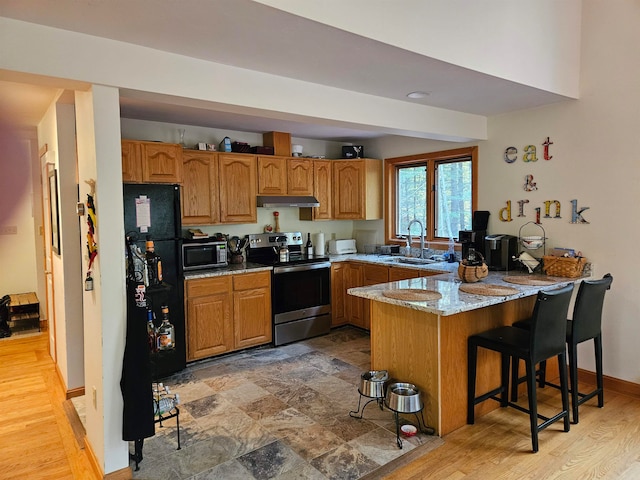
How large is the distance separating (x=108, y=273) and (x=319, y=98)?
69.9 inches

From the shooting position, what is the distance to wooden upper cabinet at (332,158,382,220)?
17.3 ft

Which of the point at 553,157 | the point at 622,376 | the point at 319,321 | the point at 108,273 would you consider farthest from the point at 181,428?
the point at 553,157

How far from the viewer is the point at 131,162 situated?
12.0ft

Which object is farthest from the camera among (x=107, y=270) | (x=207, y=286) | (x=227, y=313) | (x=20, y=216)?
(x=20, y=216)

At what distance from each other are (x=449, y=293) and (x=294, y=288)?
6.76 feet

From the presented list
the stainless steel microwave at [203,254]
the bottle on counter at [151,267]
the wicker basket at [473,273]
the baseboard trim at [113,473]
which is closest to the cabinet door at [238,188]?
the stainless steel microwave at [203,254]

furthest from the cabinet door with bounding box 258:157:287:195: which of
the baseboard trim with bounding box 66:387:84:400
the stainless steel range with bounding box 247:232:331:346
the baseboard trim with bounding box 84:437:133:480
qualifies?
the baseboard trim with bounding box 84:437:133:480

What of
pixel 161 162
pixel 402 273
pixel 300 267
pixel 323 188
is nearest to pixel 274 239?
pixel 300 267

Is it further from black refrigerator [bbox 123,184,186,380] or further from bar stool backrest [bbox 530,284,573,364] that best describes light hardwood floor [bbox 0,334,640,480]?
black refrigerator [bbox 123,184,186,380]

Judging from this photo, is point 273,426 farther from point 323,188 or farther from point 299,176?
point 323,188

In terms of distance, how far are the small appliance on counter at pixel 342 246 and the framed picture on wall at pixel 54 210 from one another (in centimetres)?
299

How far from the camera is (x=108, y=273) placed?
7.47ft

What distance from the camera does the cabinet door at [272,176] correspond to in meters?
4.68

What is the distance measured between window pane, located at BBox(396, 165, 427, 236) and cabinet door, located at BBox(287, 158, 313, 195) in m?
1.14
